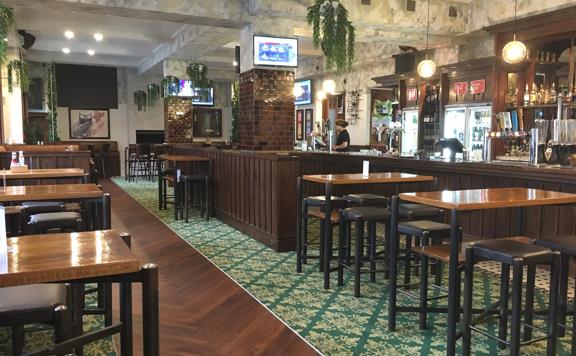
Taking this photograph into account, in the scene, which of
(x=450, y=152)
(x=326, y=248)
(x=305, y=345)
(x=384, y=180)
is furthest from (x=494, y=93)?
(x=305, y=345)

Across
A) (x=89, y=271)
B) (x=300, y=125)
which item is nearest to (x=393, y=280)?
(x=89, y=271)

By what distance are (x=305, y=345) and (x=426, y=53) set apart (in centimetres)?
829

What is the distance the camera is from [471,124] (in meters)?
9.12

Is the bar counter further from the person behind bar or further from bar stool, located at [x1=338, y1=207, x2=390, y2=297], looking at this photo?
the person behind bar

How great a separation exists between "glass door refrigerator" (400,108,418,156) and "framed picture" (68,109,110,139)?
9876 millimetres

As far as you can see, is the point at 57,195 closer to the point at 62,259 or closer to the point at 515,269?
the point at 62,259

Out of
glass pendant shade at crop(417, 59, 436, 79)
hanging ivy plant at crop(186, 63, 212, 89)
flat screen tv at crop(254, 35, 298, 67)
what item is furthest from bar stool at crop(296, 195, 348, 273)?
hanging ivy plant at crop(186, 63, 212, 89)

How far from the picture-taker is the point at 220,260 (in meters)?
5.19

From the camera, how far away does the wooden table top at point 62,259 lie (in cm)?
171

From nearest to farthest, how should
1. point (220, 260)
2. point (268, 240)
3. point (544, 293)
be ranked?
1. point (544, 293)
2. point (220, 260)
3. point (268, 240)

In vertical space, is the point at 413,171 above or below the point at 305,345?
above

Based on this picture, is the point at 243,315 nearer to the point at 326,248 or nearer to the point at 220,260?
the point at 326,248

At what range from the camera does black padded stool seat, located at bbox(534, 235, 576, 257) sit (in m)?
2.84

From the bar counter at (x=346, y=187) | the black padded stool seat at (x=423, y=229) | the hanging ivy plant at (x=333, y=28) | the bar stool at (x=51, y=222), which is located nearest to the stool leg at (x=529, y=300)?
the black padded stool seat at (x=423, y=229)
